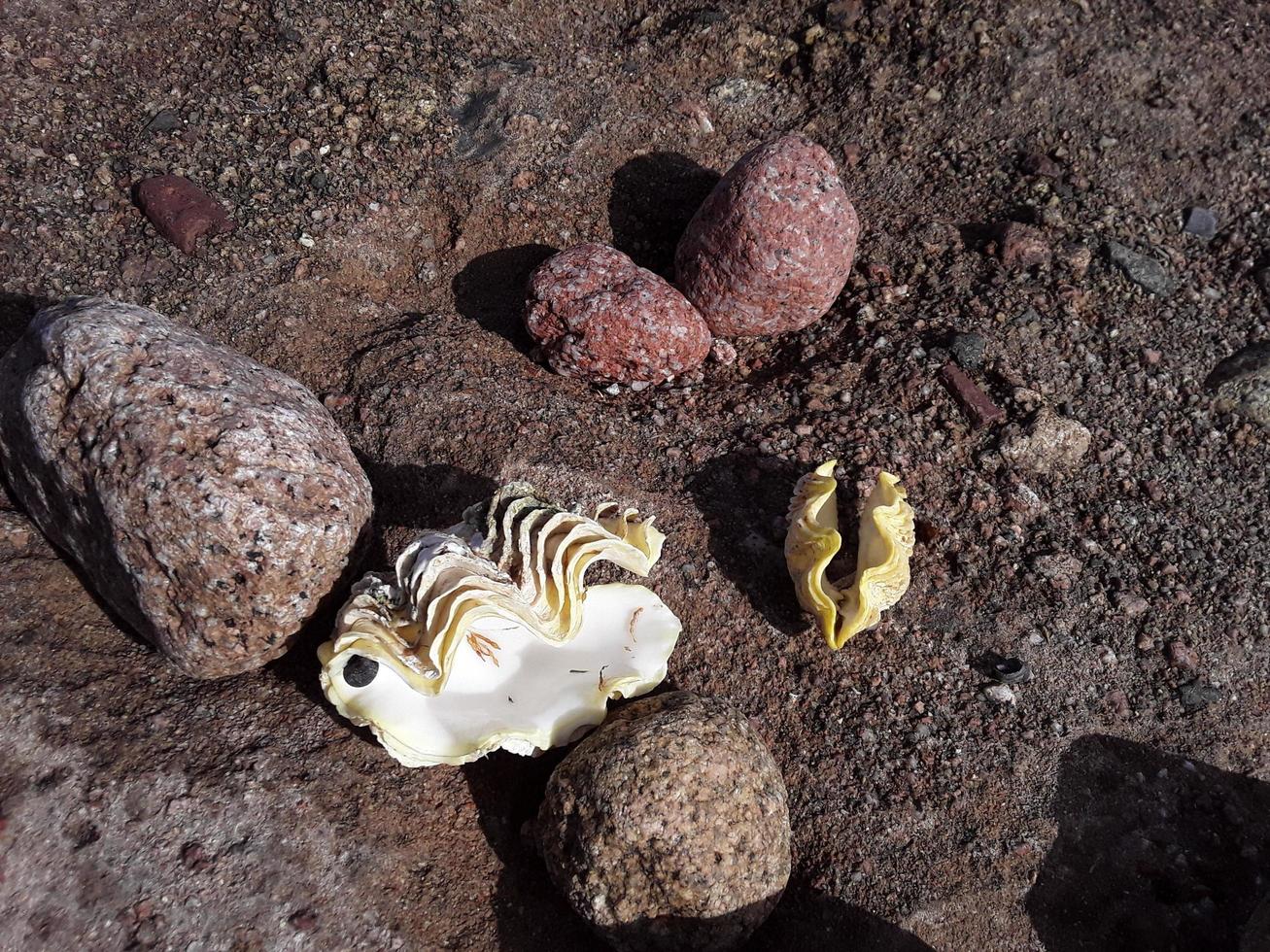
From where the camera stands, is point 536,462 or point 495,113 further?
point 495,113

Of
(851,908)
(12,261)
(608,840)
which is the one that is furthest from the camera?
(12,261)

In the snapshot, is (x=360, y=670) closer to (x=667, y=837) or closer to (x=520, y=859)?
(x=520, y=859)

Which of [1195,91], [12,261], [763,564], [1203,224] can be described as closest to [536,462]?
[763,564]

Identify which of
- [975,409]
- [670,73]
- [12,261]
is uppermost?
[12,261]

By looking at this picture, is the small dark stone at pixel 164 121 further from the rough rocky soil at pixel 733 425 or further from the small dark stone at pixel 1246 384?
the small dark stone at pixel 1246 384

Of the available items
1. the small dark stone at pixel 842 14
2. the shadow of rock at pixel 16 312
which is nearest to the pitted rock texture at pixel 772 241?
the small dark stone at pixel 842 14

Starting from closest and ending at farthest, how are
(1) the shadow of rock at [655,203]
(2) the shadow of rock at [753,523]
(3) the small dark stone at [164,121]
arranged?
(2) the shadow of rock at [753,523] → (3) the small dark stone at [164,121] → (1) the shadow of rock at [655,203]

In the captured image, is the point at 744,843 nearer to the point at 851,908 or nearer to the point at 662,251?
the point at 851,908
